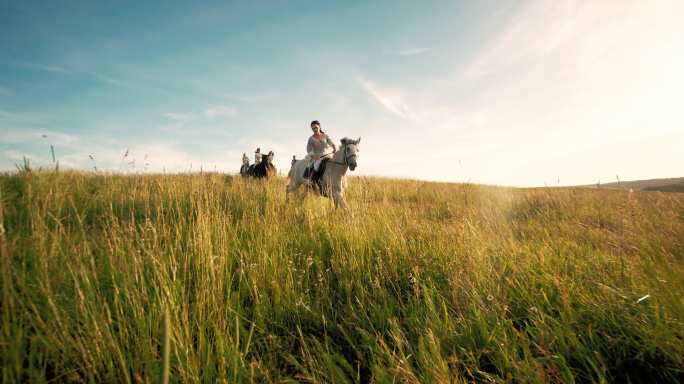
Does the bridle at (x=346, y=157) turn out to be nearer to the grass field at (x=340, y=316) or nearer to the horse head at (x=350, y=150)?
the horse head at (x=350, y=150)

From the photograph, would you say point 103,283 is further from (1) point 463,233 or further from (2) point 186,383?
(1) point 463,233

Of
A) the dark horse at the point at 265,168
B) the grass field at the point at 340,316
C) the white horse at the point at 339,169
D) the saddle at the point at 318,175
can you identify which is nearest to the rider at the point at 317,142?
the saddle at the point at 318,175

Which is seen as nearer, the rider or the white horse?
the white horse

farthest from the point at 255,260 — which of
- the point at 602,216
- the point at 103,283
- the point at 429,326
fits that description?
the point at 602,216

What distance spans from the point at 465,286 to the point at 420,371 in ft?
2.69

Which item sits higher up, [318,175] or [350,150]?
[350,150]

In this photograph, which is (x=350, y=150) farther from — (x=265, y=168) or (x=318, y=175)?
(x=265, y=168)

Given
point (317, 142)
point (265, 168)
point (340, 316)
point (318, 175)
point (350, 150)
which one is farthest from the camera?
point (265, 168)

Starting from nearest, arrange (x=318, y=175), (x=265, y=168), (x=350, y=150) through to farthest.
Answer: (x=350, y=150)
(x=318, y=175)
(x=265, y=168)

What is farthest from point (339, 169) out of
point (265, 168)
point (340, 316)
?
point (265, 168)

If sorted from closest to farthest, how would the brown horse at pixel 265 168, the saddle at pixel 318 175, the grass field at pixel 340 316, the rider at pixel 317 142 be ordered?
the grass field at pixel 340 316 → the saddle at pixel 318 175 → the rider at pixel 317 142 → the brown horse at pixel 265 168

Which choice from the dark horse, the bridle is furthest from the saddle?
the dark horse

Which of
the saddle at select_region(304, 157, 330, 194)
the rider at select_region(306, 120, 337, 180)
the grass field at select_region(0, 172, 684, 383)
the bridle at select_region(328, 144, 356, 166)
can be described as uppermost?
the rider at select_region(306, 120, 337, 180)

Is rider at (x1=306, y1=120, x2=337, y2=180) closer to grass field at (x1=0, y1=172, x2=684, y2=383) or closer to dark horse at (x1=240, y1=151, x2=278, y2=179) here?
dark horse at (x1=240, y1=151, x2=278, y2=179)
